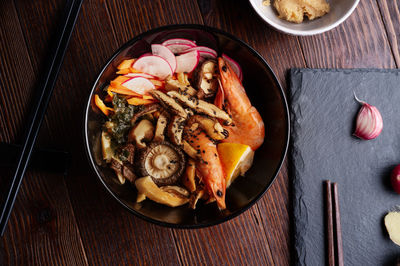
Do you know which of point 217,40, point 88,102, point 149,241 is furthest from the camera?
point 149,241

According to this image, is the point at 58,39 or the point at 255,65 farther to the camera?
the point at 58,39

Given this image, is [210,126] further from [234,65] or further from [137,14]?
[137,14]

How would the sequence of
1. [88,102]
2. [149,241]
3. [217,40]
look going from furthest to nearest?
[149,241] → [217,40] → [88,102]

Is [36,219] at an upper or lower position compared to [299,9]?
lower

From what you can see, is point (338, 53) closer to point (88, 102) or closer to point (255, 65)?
point (255, 65)

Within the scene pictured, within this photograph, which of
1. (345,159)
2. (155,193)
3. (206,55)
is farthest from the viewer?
(345,159)

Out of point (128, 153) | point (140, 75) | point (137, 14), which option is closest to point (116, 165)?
point (128, 153)

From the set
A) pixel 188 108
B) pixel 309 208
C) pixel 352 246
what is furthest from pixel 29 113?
pixel 352 246
